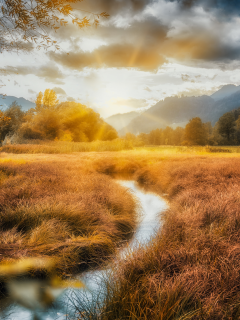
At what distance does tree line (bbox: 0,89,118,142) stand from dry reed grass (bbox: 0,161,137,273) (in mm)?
25908

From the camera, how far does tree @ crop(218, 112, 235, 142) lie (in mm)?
60281

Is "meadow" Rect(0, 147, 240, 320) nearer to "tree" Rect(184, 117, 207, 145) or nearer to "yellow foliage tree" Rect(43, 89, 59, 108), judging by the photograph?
"yellow foliage tree" Rect(43, 89, 59, 108)

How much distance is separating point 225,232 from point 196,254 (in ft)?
4.74

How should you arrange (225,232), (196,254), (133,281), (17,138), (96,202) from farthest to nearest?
(17,138) < (96,202) < (225,232) < (196,254) < (133,281)

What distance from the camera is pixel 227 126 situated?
60.8 meters

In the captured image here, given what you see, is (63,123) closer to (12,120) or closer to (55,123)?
(55,123)

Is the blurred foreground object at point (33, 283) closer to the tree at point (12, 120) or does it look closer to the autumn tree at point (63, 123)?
the autumn tree at point (63, 123)

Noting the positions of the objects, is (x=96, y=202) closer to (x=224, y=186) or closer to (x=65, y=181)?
(x=65, y=181)

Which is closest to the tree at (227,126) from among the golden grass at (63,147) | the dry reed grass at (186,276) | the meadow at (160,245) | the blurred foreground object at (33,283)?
the golden grass at (63,147)

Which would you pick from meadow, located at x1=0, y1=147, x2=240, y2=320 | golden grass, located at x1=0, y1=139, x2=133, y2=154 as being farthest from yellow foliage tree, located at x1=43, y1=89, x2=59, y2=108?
meadow, located at x1=0, y1=147, x2=240, y2=320

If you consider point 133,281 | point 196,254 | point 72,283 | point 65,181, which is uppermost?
point 65,181

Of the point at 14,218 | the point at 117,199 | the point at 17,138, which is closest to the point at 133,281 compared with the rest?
the point at 14,218

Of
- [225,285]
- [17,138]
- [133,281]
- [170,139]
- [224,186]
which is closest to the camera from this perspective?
[225,285]

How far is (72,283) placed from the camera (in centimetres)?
340
